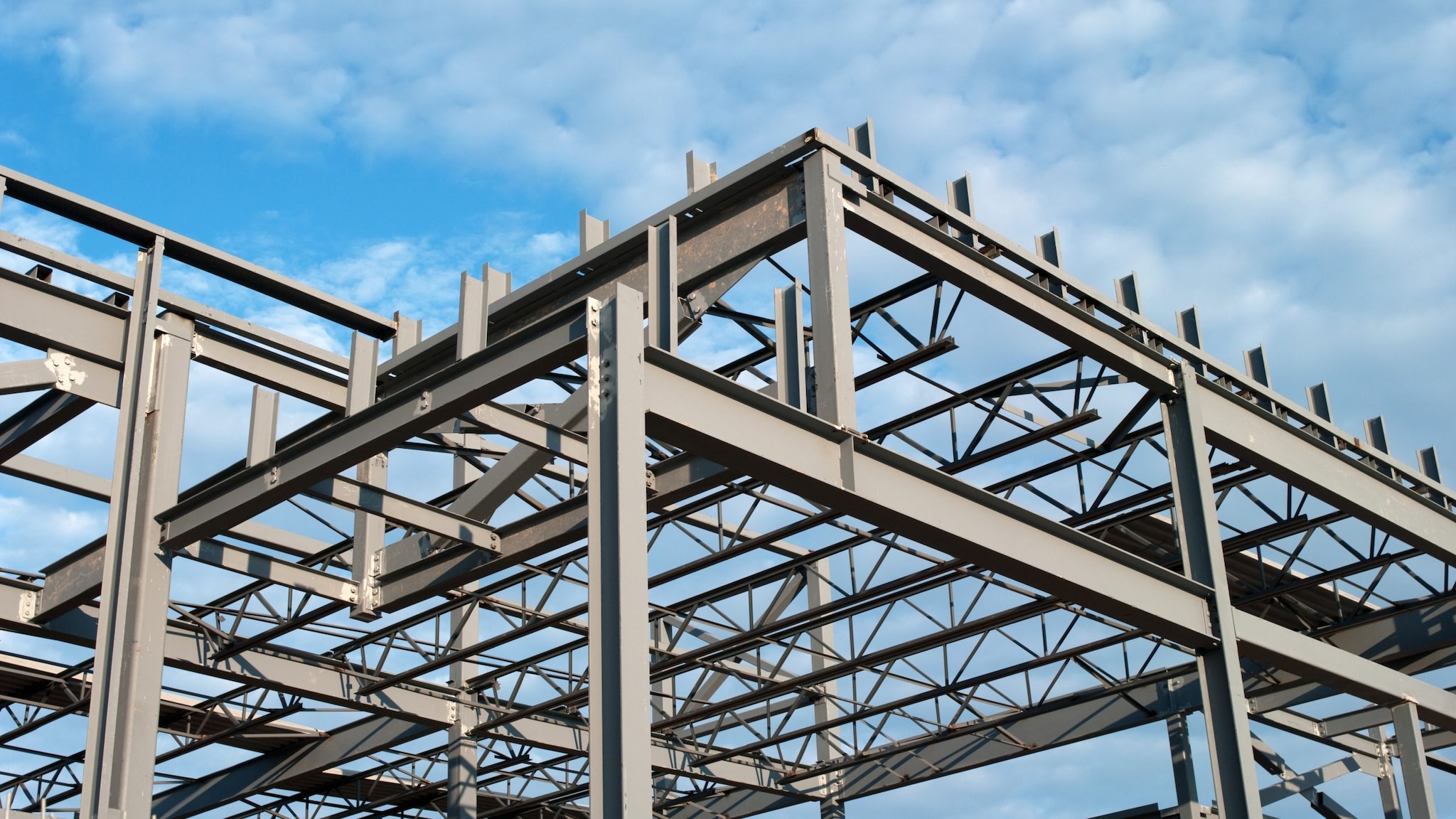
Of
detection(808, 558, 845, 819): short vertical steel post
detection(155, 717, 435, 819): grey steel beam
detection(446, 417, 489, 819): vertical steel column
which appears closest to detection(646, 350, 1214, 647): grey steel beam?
detection(808, 558, 845, 819): short vertical steel post

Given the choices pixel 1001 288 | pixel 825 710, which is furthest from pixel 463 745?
pixel 1001 288

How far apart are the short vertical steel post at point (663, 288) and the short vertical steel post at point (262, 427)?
5.33 m

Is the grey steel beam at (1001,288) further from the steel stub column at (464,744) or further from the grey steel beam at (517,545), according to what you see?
the steel stub column at (464,744)

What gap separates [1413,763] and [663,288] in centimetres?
1325

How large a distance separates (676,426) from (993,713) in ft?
51.8

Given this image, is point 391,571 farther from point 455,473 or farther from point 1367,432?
point 1367,432

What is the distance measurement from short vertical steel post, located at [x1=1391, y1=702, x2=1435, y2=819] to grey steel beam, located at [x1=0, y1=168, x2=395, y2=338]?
47.2ft

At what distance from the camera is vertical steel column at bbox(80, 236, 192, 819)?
16.5 m

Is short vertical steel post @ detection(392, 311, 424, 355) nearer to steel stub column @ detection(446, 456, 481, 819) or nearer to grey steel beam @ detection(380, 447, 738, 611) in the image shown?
grey steel beam @ detection(380, 447, 738, 611)

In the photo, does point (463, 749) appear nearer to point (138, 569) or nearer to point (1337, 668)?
point (138, 569)

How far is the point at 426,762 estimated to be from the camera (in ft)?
102

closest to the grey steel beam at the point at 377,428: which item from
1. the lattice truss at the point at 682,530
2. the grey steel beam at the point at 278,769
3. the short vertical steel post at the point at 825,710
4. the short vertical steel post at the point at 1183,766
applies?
the lattice truss at the point at 682,530

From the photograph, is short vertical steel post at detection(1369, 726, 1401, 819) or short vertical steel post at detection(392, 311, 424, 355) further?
short vertical steel post at detection(1369, 726, 1401, 819)

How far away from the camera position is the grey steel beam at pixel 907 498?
14.1m
